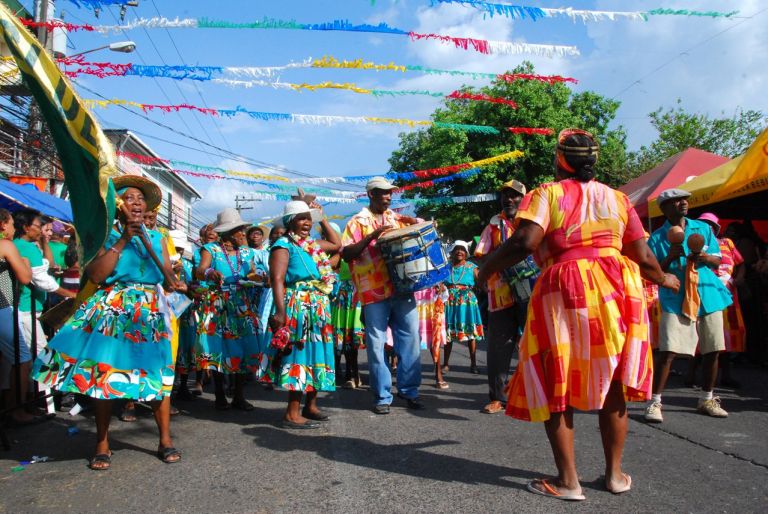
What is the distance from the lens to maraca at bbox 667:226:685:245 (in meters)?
5.40

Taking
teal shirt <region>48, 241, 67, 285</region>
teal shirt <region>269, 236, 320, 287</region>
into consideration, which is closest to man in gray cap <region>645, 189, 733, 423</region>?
teal shirt <region>269, 236, 320, 287</region>

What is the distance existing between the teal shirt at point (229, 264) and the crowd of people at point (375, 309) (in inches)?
0.6

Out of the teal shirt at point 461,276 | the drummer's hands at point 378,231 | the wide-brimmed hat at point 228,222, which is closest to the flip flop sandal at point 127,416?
the wide-brimmed hat at point 228,222

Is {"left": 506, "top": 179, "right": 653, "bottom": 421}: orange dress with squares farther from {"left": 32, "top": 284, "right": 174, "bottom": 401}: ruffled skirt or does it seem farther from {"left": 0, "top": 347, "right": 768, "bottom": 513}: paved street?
{"left": 32, "top": 284, "right": 174, "bottom": 401}: ruffled skirt

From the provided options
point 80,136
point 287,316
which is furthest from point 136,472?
point 80,136

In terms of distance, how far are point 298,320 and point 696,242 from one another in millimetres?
3521

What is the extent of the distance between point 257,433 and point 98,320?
1631 millimetres

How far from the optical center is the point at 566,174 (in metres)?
3.58

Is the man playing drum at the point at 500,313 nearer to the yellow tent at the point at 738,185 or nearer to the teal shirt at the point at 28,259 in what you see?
the yellow tent at the point at 738,185

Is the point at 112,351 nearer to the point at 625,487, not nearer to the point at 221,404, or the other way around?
the point at 221,404

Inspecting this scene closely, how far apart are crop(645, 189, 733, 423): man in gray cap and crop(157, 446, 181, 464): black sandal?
3690 mm

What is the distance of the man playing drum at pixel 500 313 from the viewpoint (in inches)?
227

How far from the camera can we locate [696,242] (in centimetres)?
567

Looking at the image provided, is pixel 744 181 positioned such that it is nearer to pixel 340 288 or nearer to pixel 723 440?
pixel 723 440
